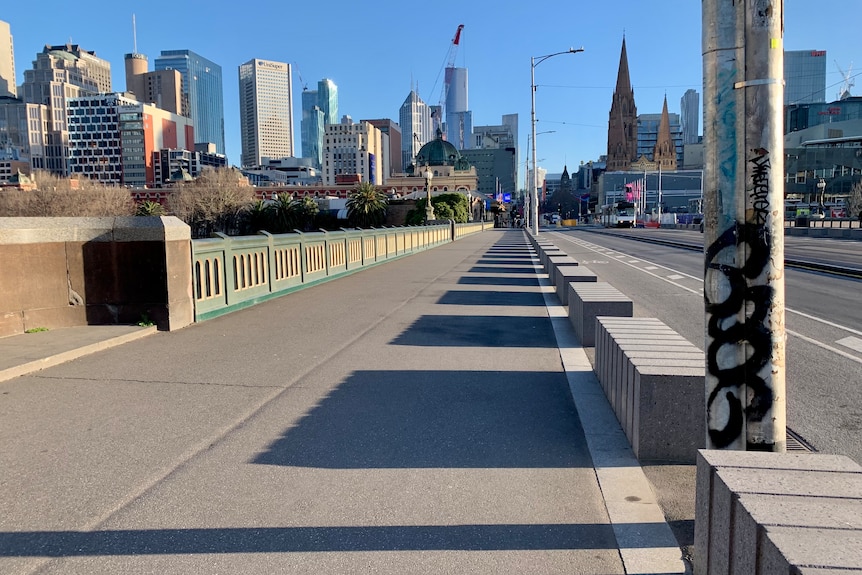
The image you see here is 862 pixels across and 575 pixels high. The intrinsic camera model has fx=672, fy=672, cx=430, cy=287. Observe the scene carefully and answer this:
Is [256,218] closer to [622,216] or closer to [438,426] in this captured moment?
[622,216]

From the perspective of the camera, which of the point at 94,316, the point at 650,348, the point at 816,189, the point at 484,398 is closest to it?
the point at 650,348

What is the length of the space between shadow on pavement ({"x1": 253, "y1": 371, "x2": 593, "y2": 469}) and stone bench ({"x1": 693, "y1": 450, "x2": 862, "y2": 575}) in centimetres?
173

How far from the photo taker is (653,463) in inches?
175

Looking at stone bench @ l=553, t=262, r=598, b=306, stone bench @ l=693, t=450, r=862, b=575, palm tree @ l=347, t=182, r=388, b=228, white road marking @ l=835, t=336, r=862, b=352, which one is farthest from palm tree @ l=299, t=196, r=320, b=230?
stone bench @ l=693, t=450, r=862, b=575

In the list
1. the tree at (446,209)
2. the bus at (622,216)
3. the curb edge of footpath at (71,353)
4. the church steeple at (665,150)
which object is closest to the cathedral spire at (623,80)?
the church steeple at (665,150)

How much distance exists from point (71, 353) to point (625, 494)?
629 centimetres

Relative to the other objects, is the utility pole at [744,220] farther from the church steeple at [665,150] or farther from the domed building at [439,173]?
the church steeple at [665,150]

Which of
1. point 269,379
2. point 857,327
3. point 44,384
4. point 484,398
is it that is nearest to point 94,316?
point 44,384

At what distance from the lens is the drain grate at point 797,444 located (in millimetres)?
4660

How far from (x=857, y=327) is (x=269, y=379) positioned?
8.75 meters

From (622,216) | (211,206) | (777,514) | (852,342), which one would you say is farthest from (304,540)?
(622,216)

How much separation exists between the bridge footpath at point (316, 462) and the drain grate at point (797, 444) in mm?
1157

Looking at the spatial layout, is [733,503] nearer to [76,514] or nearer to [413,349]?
[76,514]

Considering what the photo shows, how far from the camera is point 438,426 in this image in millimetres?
5246
